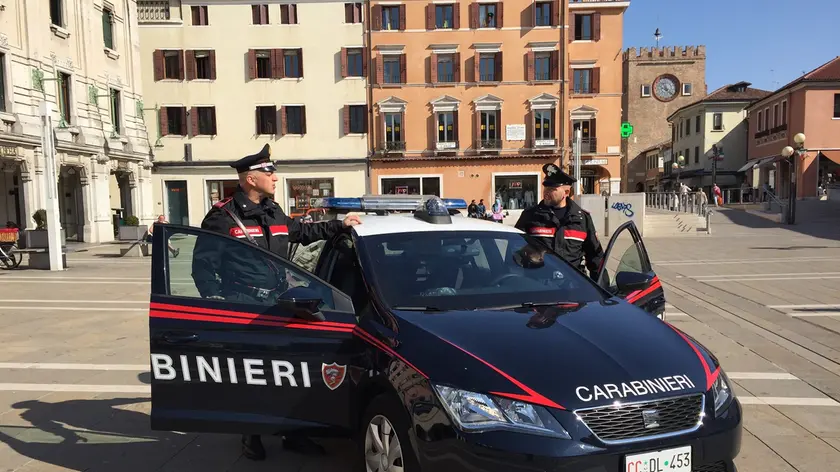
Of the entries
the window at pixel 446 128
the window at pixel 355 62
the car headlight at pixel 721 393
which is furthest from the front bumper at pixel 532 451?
the window at pixel 355 62

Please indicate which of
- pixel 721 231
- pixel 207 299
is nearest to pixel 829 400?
pixel 207 299

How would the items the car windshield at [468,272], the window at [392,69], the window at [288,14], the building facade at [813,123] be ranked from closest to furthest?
the car windshield at [468,272], the window at [288,14], the window at [392,69], the building facade at [813,123]

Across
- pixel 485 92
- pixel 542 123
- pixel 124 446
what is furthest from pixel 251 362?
pixel 542 123

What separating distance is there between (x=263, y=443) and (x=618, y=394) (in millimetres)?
2569

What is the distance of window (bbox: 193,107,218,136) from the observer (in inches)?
1316

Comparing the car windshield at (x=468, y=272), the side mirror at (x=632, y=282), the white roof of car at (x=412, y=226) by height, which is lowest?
the side mirror at (x=632, y=282)

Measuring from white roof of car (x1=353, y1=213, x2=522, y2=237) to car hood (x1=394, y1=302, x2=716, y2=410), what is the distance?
0.88 meters

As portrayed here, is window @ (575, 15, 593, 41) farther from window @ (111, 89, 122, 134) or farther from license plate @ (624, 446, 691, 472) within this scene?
license plate @ (624, 446, 691, 472)

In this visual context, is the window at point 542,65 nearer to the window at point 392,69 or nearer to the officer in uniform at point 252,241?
the window at point 392,69

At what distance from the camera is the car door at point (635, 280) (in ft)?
12.9

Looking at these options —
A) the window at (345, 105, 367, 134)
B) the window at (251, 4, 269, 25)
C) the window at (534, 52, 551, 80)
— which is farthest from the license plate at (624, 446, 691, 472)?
the window at (251, 4, 269, 25)

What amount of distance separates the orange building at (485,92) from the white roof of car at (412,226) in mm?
29654

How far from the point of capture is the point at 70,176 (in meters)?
25.9

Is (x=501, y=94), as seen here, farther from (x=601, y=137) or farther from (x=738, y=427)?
(x=738, y=427)
